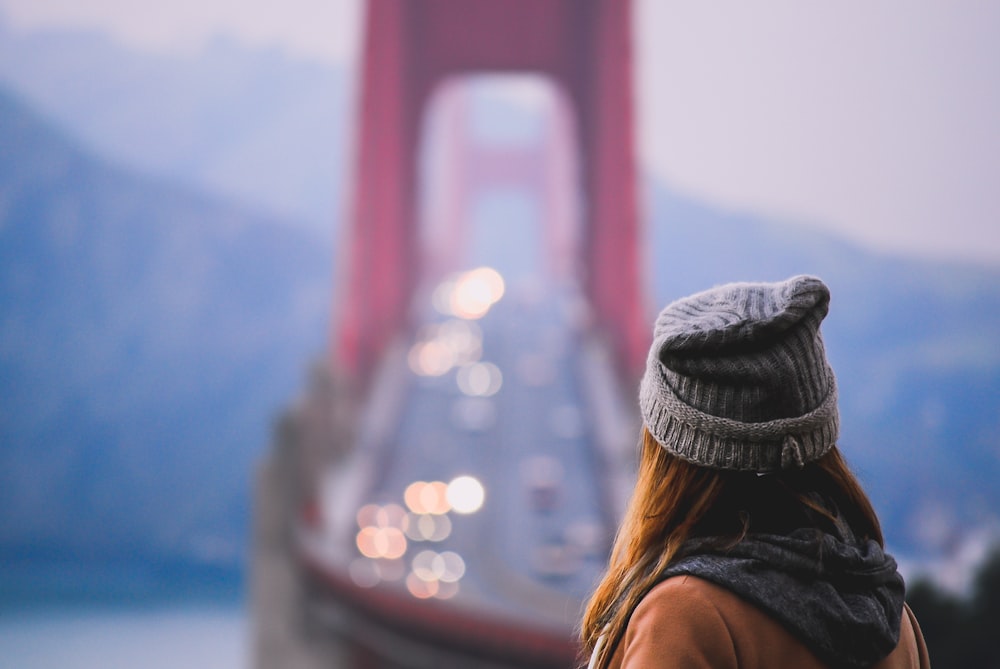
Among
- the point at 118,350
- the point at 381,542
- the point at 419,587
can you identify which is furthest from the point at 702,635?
the point at 118,350

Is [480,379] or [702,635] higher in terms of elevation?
[702,635]

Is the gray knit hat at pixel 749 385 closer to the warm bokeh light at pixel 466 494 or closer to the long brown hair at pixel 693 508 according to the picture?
the long brown hair at pixel 693 508

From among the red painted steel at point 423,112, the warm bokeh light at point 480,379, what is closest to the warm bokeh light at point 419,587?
the red painted steel at point 423,112

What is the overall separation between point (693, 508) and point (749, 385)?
11cm

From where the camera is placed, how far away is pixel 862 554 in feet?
2.84

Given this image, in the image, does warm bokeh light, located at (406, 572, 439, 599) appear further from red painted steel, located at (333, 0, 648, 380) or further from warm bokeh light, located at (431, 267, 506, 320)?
warm bokeh light, located at (431, 267, 506, 320)

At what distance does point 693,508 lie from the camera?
0.85 meters

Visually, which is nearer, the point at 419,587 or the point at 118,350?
the point at 419,587

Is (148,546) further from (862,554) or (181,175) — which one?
(862,554)

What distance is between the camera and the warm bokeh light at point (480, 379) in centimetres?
1553

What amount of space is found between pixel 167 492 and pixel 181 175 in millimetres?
3171

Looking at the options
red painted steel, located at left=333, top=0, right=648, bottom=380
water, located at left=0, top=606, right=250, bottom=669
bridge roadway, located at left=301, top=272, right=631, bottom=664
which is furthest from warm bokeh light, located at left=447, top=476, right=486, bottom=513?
water, located at left=0, top=606, right=250, bottom=669

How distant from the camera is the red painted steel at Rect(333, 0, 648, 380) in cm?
906

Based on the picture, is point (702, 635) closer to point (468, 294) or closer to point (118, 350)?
point (118, 350)
